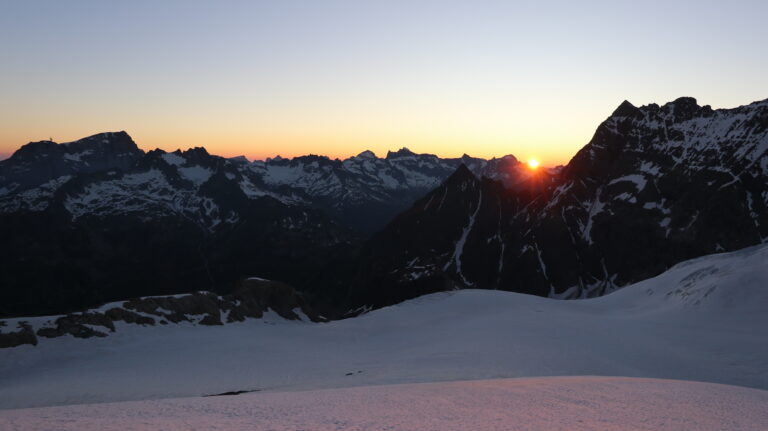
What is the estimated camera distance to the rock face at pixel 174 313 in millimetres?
46625

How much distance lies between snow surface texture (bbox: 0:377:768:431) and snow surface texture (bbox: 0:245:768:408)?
23.5 feet

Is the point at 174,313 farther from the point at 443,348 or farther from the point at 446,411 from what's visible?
the point at 446,411

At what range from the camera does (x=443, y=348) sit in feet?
121

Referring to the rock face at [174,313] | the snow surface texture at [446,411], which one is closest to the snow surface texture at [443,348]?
the rock face at [174,313]

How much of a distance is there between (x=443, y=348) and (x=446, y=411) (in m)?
21.6

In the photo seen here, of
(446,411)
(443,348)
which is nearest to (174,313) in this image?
(443,348)

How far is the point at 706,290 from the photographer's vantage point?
156 feet

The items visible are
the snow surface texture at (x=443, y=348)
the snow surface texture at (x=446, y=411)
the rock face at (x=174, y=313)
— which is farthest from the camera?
the rock face at (x=174, y=313)

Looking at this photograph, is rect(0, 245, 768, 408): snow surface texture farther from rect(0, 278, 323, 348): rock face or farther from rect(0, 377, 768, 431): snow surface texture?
rect(0, 377, 768, 431): snow surface texture

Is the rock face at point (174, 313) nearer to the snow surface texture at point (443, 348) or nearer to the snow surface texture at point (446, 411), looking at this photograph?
the snow surface texture at point (443, 348)

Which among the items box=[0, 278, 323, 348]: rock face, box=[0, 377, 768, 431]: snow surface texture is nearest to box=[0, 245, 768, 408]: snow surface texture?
box=[0, 278, 323, 348]: rock face

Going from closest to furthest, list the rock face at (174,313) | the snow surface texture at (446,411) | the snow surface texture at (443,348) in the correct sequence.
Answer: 1. the snow surface texture at (446,411)
2. the snow surface texture at (443,348)
3. the rock face at (174,313)

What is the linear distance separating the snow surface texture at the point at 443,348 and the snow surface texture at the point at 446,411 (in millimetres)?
7162

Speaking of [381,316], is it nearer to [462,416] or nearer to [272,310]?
[272,310]
